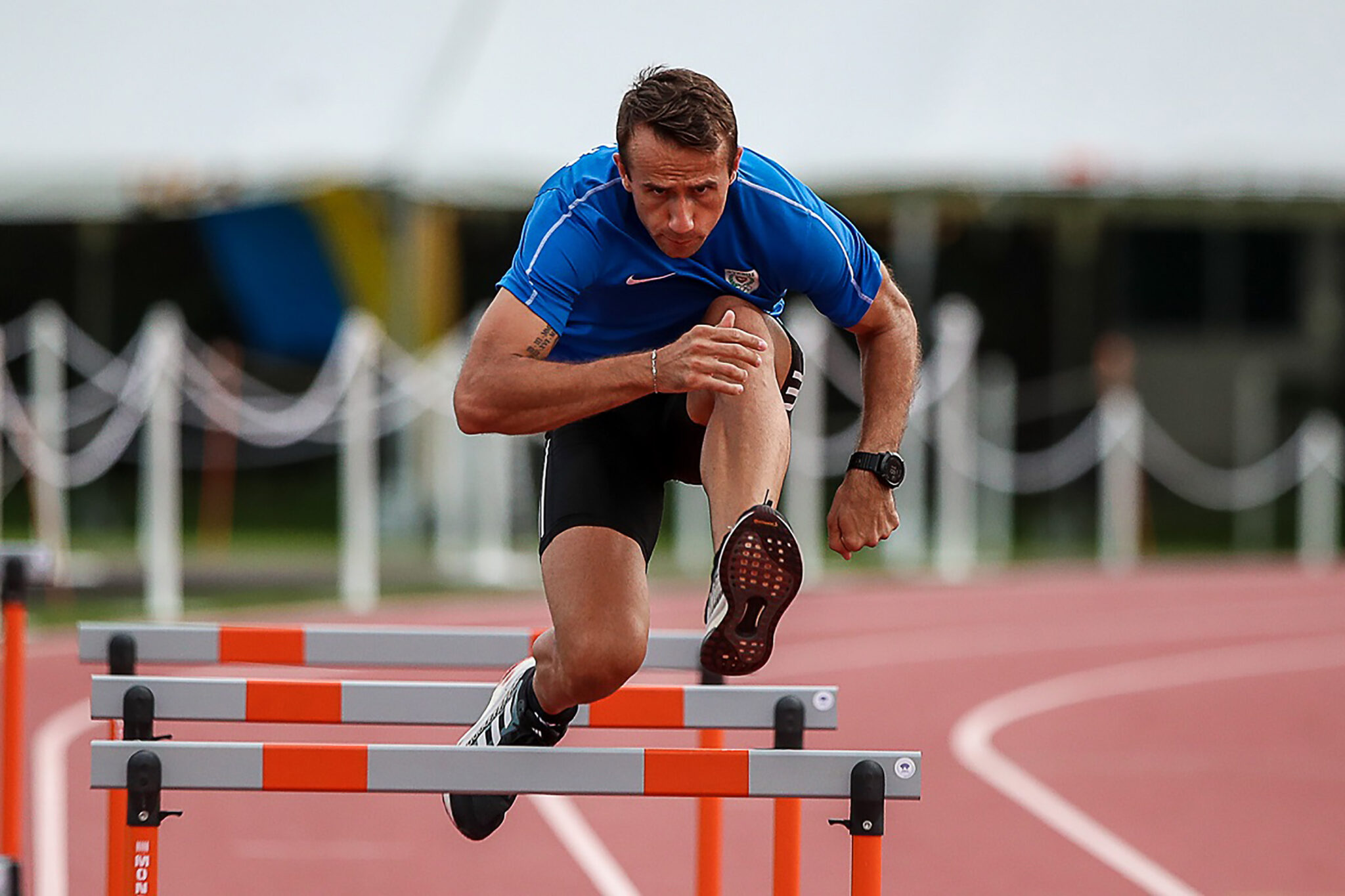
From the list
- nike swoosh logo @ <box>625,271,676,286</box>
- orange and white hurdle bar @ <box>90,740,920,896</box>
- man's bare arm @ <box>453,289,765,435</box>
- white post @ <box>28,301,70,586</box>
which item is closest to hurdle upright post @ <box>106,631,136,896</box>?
orange and white hurdle bar @ <box>90,740,920,896</box>

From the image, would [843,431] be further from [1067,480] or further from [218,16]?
[218,16]

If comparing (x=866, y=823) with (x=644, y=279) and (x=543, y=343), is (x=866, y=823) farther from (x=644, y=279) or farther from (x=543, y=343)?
(x=644, y=279)

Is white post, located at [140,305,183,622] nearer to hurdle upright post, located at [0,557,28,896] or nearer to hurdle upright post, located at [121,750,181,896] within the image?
hurdle upright post, located at [0,557,28,896]

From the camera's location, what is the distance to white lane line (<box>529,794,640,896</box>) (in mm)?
5715

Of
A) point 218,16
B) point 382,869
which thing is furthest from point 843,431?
point 382,869

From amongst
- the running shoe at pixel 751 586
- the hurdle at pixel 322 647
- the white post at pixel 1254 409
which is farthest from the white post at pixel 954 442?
the running shoe at pixel 751 586

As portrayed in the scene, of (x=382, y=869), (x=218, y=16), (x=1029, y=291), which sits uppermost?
(x=218, y=16)

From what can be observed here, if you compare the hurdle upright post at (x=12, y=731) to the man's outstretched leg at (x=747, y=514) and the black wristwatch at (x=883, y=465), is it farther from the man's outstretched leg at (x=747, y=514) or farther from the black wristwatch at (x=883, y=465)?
the black wristwatch at (x=883, y=465)

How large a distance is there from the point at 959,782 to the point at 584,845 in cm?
177

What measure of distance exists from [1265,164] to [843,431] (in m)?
7.61

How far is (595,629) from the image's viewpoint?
420 centimetres

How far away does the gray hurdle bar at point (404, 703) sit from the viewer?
4016 millimetres

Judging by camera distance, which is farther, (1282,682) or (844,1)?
(844,1)

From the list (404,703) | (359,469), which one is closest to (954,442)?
(359,469)
